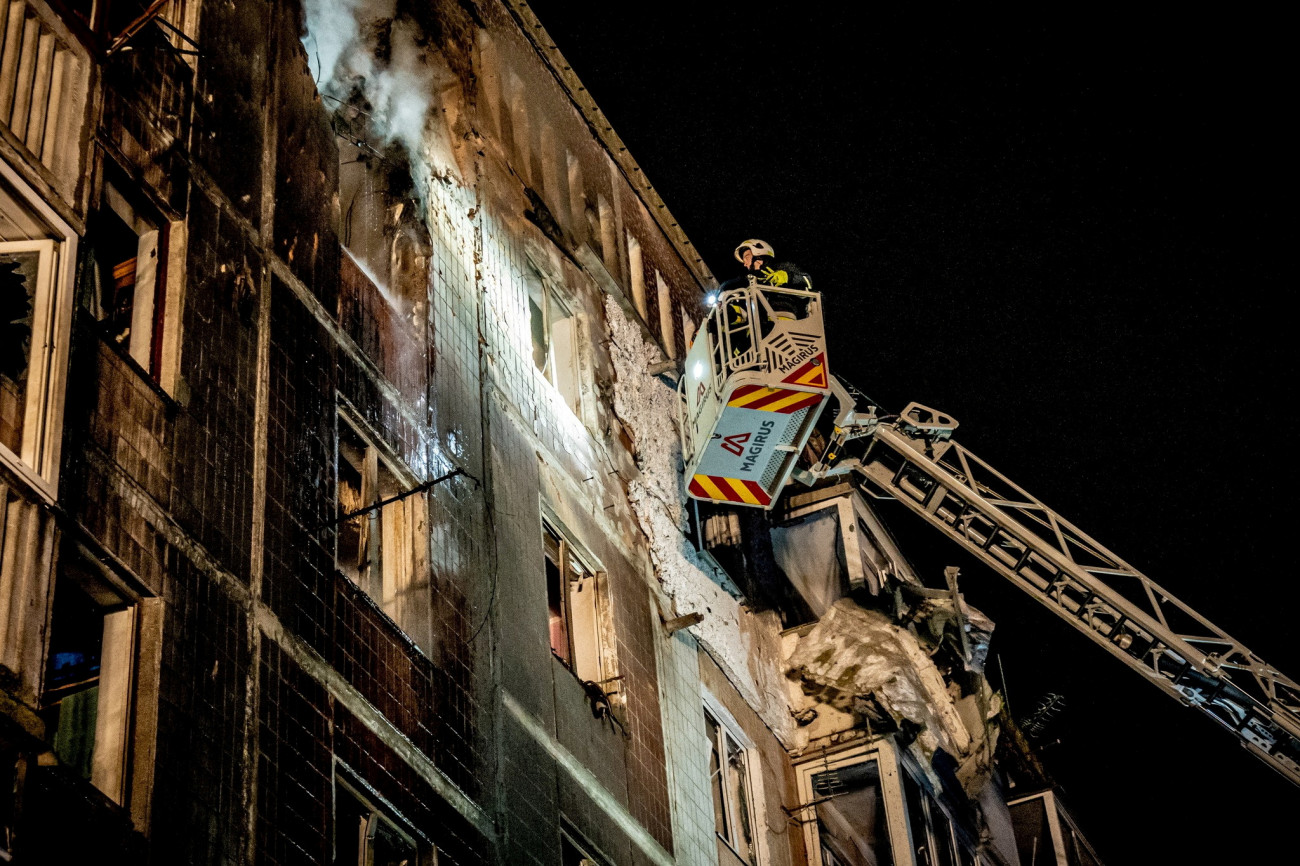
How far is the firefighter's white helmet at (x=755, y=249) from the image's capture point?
17.3 m

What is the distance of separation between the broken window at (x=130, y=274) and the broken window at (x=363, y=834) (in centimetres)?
274

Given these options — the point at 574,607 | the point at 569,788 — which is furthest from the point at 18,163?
the point at 574,607

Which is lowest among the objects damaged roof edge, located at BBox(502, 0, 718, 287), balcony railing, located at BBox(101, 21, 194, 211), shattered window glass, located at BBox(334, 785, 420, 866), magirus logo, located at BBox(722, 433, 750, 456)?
shattered window glass, located at BBox(334, 785, 420, 866)

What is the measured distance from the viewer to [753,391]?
15.8 meters

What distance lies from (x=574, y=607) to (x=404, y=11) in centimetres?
571

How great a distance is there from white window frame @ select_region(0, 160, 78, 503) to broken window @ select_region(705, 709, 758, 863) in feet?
29.9

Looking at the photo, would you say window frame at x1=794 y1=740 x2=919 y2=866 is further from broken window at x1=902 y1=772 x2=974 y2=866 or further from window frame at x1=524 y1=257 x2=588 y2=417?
window frame at x1=524 y1=257 x2=588 y2=417

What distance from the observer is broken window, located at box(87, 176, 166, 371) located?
8.45 metres

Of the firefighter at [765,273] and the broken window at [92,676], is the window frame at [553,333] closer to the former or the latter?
the firefighter at [765,273]

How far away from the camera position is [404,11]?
1383 centimetres

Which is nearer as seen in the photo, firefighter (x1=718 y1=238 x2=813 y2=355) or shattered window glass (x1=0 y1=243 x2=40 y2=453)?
shattered window glass (x1=0 y1=243 x2=40 y2=453)

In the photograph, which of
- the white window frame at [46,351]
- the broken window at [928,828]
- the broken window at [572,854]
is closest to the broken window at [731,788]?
the broken window at [928,828]

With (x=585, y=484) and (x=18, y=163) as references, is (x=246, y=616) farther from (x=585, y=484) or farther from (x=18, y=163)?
(x=585, y=484)

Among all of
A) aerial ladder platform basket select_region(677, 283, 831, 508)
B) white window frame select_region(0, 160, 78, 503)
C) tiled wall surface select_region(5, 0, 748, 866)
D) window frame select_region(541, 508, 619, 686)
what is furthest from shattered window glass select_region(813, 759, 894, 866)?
white window frame select_region(0, 160, 78, 503)
